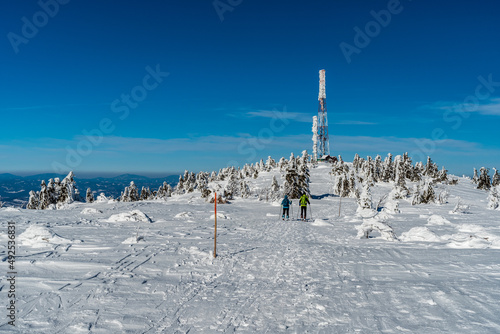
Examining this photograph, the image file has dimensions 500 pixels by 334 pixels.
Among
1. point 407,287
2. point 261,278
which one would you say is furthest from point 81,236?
point 407,287

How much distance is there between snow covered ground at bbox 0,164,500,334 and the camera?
5586mm

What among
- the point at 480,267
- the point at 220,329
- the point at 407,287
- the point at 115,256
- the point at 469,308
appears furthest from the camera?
the point at 115,256

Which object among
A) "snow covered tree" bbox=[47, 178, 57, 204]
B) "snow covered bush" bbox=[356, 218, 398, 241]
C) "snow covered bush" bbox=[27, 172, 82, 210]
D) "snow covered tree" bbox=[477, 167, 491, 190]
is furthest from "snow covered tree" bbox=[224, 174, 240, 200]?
"snow covered tree" bbox=[477, 167, 491, 190]

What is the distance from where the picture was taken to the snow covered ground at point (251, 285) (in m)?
5.59

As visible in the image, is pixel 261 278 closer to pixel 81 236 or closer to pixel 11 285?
pixel 11 285

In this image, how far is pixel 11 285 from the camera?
668 cm

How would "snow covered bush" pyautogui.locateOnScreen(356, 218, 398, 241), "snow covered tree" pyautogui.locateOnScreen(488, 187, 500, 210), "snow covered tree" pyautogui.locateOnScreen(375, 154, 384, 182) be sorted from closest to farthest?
1. "snow covered bush" pyautogui.locateOnScreen(356, 218, 398, 241)
2. "snow covered tree" pyautogui.locateOnScreen(488, 187, 500, 210)
3. "snow covered tree" pyautogui.locateOnScreen(375, 154, 384, 182)

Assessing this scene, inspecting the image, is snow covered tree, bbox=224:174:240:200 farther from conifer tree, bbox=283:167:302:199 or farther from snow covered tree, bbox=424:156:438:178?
snow covered tree, bbox=424:156:438:178

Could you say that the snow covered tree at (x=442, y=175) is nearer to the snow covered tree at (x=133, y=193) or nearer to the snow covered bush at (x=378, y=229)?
the snow covered tree at (x=133, y=193)

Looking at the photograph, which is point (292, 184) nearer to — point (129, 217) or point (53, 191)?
point (129, 217)

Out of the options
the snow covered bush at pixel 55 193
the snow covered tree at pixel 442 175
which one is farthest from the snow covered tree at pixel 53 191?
the snow covered tree at pixel 442 175

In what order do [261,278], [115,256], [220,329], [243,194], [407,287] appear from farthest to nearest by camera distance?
[243,194], [115,256], [261,278], [407,287], [220,329]

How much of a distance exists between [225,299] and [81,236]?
9.11 metres

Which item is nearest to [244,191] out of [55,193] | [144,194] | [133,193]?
[133,193]
